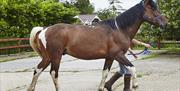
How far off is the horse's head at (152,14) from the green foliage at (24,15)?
44.2ft

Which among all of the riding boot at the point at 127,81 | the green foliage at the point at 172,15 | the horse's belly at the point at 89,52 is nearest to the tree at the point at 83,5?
the green foliage at the point at 172,15

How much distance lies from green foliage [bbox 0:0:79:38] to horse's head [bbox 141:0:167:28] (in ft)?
44.2

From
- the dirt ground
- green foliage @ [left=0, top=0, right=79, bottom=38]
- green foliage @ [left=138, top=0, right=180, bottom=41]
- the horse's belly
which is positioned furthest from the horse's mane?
green foliage @ [left=0, top=0, right=79, bottom=38]

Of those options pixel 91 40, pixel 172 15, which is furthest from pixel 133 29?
pixel 172 15

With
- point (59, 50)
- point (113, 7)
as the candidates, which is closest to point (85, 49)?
point (59, 50)

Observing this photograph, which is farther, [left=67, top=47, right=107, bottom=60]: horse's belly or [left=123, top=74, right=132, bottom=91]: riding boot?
[left=123, top=74, right=132, bottom=91]: riding boot

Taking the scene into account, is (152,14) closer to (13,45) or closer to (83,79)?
(83,79)

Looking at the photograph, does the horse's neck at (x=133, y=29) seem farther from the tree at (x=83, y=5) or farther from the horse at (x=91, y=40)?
the tree at (x=83, y=5)

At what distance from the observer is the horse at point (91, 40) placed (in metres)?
8.17

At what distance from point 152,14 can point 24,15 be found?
14742 millimetres

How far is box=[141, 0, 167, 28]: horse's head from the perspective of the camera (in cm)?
844

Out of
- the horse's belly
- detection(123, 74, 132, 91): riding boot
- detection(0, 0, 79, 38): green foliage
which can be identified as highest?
the horse's belly

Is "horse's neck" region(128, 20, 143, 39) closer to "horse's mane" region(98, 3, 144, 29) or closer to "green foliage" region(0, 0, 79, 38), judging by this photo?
"horse's mane" region(98, 3, 144, 29)

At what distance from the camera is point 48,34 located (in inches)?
326
